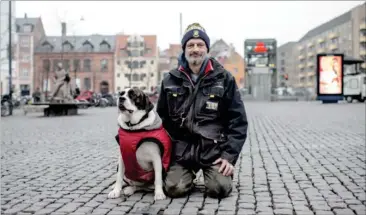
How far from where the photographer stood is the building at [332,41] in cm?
10225

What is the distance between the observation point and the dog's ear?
4.78 meters

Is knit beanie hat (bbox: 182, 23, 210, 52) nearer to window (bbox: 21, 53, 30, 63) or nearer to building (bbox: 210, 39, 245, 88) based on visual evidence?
window (bbox: 21, 53, 30, 63)

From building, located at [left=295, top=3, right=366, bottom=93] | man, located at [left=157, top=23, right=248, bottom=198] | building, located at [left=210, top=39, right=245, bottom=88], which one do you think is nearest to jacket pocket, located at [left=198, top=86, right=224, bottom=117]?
man, located at [left=157, top=23, right=248, bottom=198]

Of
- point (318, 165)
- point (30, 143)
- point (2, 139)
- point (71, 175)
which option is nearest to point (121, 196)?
point (71, 175)

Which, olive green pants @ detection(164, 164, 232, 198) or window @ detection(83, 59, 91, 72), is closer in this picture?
olive green pants @ detection(164, 164, 232, 198)

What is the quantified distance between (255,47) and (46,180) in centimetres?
6014

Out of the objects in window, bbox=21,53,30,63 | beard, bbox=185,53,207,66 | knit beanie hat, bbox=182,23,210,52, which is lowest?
beard, bbox=185,53,207,66

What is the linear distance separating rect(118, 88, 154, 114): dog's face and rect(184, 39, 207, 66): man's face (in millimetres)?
706

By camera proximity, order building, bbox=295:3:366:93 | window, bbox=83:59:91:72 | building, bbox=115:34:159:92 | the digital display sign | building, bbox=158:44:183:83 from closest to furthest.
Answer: the digital display sign → window, bbox=83:59:91:72 → building, bbox=115:34:159:92 → building, bbox=158:44:183:83 → building, bbox=295:3:366:93

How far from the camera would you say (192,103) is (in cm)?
519

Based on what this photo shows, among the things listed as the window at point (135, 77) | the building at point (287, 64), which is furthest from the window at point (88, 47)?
the building at point (287, 64)

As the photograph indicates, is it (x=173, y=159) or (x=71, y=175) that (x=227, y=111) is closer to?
(x=173, y=159)

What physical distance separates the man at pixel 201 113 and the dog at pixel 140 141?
229 mm

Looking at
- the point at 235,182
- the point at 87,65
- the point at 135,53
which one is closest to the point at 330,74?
the point at 235,182
